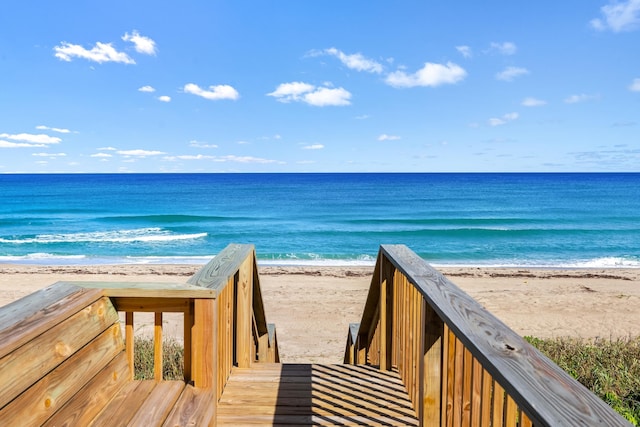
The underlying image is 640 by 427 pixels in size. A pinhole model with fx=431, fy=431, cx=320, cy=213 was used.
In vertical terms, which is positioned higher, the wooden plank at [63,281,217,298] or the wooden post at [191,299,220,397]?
the wooden plank at [63,281,217,298]

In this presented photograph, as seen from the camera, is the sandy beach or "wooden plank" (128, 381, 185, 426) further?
the sandy beach

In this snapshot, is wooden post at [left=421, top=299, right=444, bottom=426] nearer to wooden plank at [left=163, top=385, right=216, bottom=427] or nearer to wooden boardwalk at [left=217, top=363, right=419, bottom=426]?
wooden boardwalk at [left=217, top=363, right=419, bottom=426]

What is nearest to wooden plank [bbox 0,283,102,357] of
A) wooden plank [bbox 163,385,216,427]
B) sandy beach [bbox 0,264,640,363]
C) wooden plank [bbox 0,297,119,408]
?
wooden plank [bbox 0,297,119,408]

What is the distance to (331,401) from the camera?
301 cm

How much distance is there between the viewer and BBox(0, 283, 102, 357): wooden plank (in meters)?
1.37

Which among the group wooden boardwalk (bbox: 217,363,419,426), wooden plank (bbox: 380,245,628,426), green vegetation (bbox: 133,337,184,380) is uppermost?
wooden plank (bbox: 380,245,628,426)

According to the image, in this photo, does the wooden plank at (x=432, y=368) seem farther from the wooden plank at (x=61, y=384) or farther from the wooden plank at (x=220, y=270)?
the wooden plank at (x=61, y=384)

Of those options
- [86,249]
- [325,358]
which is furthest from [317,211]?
[325,358]

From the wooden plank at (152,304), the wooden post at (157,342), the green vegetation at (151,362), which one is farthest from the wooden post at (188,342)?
the green vegetation at (151,362)

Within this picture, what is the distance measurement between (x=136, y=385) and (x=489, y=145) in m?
153

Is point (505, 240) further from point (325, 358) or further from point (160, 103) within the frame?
point (160, 103)

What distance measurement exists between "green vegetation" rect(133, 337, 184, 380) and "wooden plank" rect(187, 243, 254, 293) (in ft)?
9.46

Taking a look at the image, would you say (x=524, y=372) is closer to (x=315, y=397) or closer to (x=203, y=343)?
(x=203, y=343)

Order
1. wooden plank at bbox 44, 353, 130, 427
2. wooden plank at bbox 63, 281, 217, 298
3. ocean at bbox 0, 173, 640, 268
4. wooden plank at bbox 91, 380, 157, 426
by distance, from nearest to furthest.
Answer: wooden plank at bbox 44, 353, 130, 427 < wooden plank at bbox 91, 380, 157, 426 < wooden plank at bbox 63, 281, 217, 298 < ocean at bbox 0, 173, 640, 268
